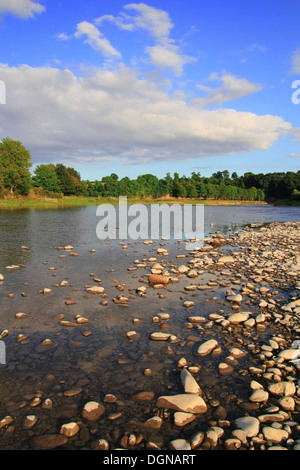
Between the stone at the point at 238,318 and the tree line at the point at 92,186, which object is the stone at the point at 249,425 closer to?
the stone at the point at 238,318

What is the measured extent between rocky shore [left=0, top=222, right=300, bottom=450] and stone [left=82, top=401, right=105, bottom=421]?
17 mm

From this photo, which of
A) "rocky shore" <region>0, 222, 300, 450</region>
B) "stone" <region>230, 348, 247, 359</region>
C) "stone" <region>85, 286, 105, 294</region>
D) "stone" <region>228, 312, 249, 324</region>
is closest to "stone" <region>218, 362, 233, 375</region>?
"rocky shore" <region>0, 222, 300, 450</region>

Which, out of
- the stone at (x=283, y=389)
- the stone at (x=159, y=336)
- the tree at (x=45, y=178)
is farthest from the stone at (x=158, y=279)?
the tree at (x=45, y=178)

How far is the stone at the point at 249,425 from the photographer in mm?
4195

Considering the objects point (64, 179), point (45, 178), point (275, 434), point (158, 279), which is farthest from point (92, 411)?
point (64, 179)

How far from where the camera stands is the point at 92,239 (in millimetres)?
25016

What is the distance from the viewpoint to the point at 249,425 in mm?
4320

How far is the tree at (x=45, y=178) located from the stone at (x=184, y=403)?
99203 mm

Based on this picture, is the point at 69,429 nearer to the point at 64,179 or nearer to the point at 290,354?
the point at 290,354

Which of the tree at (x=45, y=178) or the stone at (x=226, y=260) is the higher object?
the tree at (x=45, y=178)

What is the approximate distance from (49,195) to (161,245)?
7489cm

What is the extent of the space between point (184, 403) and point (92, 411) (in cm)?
154

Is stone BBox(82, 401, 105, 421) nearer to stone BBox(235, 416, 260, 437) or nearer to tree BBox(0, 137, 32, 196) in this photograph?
stone BBox(235, 416, 260, 437)

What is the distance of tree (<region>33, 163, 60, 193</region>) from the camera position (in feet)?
311
